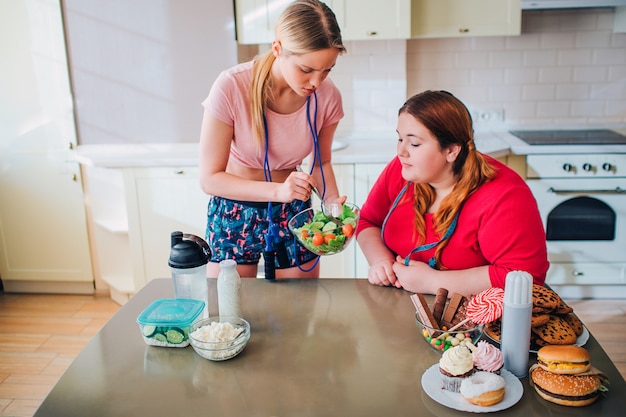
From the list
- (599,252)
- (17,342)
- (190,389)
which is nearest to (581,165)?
(599,252)

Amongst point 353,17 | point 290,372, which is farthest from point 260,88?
point 353,17

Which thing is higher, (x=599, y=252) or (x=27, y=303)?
(x=599, y=252)

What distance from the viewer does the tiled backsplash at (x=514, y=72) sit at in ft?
12.3

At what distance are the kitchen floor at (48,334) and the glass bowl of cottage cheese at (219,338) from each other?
1.63m

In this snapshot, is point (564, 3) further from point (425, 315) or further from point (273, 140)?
point (425, 315)

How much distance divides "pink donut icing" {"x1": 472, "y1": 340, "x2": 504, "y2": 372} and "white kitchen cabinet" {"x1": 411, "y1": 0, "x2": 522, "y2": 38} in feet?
8.37

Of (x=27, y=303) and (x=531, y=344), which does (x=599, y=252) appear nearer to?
(x=531, y=344)

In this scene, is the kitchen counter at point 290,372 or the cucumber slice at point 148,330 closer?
the kitchen counter at point 290,372

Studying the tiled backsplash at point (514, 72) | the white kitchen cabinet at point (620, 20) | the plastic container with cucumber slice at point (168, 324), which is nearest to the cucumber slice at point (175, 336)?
the plastic container with cucumber slice at point (168, 324)

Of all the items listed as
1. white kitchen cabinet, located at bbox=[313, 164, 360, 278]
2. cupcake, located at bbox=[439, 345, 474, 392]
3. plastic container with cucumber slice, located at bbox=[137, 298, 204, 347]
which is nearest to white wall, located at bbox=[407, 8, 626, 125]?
white kitchen cabinet, located at bbox=[313, 164, 360, 278]

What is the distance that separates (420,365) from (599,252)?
8.49ft

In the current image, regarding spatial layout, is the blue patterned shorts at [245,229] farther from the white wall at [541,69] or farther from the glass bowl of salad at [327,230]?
the white wall at [541,69]

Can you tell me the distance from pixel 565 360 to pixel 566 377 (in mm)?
34

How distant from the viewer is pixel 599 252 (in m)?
3.54
